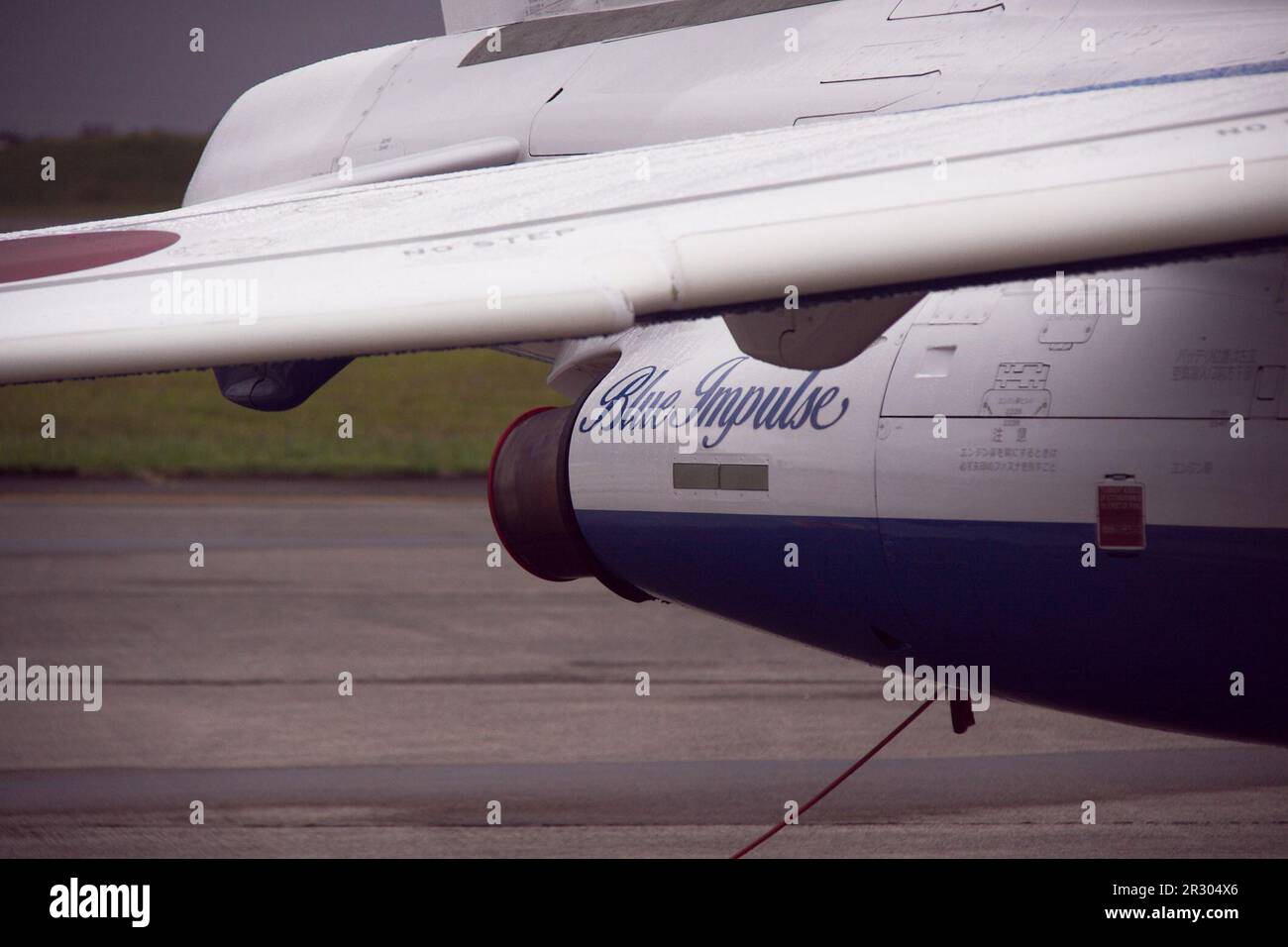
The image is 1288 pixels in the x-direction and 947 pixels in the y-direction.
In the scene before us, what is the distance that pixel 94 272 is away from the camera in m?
5.46

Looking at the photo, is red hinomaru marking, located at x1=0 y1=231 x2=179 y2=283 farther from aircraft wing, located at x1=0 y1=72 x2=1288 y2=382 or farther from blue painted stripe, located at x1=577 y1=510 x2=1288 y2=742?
blue painted stripe, located at x1=577 y1=510 x2=1288 y2=742

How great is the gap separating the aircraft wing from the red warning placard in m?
1.79

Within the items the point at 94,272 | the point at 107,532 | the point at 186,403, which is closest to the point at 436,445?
the point at 186,403

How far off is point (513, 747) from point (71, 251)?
21.5ft

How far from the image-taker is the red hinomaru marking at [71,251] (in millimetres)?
5559

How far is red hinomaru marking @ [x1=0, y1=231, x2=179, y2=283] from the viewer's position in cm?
556

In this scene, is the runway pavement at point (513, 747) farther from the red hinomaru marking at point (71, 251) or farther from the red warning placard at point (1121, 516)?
the red hinomaru marking at point (71, 251)

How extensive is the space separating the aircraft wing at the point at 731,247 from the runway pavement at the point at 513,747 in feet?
15.9

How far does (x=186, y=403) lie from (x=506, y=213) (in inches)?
1432

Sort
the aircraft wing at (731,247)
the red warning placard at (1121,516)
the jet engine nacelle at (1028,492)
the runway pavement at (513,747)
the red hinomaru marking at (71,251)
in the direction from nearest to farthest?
the aircraft wing at (731,247) → the red hinomaru marking at (71,251) → the jet engine nacelle at (1028,492) → the red warning placard at (1121,516) → the runway pavement at (513,747)

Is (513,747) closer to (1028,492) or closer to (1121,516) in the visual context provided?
(1028,492)

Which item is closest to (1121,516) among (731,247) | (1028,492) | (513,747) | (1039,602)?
(1028,492)

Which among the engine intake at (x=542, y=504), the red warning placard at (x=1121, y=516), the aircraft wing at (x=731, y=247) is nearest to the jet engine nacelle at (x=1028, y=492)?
the red warning placard at (x=1121, y=516)

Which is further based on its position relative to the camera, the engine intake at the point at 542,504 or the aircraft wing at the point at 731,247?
the engine intake at the point at 542,504
